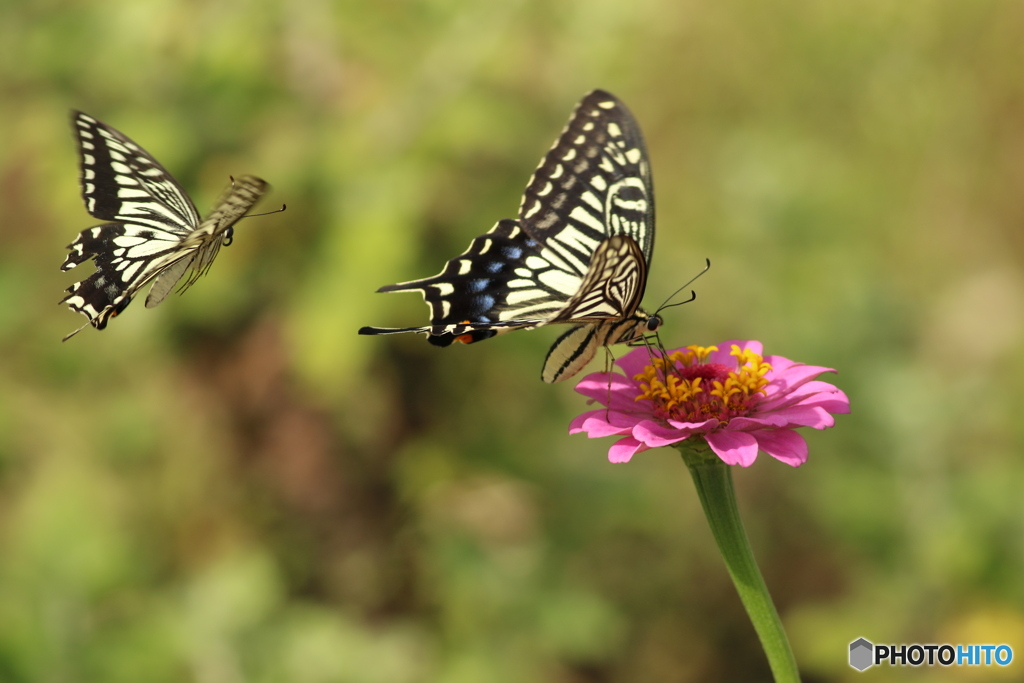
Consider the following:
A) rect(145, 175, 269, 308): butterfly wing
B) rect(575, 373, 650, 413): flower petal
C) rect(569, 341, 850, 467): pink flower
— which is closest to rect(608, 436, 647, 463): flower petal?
rect(569, 341, 850, 467): pink flower

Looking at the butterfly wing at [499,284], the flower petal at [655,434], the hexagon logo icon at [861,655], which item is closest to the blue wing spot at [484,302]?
the butterfly wing at [499,284]

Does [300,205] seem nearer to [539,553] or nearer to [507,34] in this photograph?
[507,34]

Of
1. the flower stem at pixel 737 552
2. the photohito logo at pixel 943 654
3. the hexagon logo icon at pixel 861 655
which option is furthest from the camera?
the photohito logo at pixel 943 654

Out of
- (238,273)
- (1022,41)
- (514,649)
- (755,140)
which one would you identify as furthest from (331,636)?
(1022,41)

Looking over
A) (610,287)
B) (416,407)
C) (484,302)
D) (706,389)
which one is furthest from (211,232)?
(416,407)

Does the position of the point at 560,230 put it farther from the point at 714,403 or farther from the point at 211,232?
the point at 211,232

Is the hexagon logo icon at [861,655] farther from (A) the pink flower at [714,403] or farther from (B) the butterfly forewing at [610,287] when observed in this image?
(B) the butterfly forewing at [610,287]
